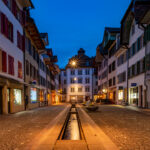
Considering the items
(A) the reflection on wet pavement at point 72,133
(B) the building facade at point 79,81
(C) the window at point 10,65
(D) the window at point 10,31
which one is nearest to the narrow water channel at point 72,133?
(A) the reflection on wet pavement at point 72,133

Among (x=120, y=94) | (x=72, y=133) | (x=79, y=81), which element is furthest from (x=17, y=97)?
(x=79, y=81)

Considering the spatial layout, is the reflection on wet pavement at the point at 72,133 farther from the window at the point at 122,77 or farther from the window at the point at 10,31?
the window at the point at 122,77

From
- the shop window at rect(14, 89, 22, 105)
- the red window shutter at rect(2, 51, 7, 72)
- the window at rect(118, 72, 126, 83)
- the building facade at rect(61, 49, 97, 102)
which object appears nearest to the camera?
the red window shutter at rect(2, 51, 7, 72)

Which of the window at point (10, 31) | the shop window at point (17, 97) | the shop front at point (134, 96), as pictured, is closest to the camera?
the window at point (10, 31)

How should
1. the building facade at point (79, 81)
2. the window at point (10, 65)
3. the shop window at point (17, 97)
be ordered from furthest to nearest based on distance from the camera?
the building facade at point (79, 81), the shop window at point (17, 97), the window at point (10, 65)

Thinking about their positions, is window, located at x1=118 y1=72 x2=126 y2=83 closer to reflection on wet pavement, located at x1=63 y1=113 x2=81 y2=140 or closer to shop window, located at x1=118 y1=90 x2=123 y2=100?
shop window, located at x1=118 y1=90 x2=123 y2=100

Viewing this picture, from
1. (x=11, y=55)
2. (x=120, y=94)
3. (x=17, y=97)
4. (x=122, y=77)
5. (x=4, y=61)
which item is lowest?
(x=120, y=94)

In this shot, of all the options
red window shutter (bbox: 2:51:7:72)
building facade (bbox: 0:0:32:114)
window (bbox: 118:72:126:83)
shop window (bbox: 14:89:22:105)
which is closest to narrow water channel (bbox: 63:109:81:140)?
building facade (bbox: 0:0:32:114)

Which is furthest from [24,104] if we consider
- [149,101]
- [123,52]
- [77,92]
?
[77,92]

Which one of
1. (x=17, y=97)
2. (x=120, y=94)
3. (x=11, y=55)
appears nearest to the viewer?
(x=11, y=55)

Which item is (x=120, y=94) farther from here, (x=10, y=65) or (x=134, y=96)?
(x=10, y=65)

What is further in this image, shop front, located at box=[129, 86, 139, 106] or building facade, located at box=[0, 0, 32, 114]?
shop front, located at box=[129, 86, 139, 106]

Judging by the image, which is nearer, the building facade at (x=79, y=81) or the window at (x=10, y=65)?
the window at (x=10, y=65)

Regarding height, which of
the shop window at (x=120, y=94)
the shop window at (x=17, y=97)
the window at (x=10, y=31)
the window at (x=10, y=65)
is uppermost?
the window at (x=10, y=31)
